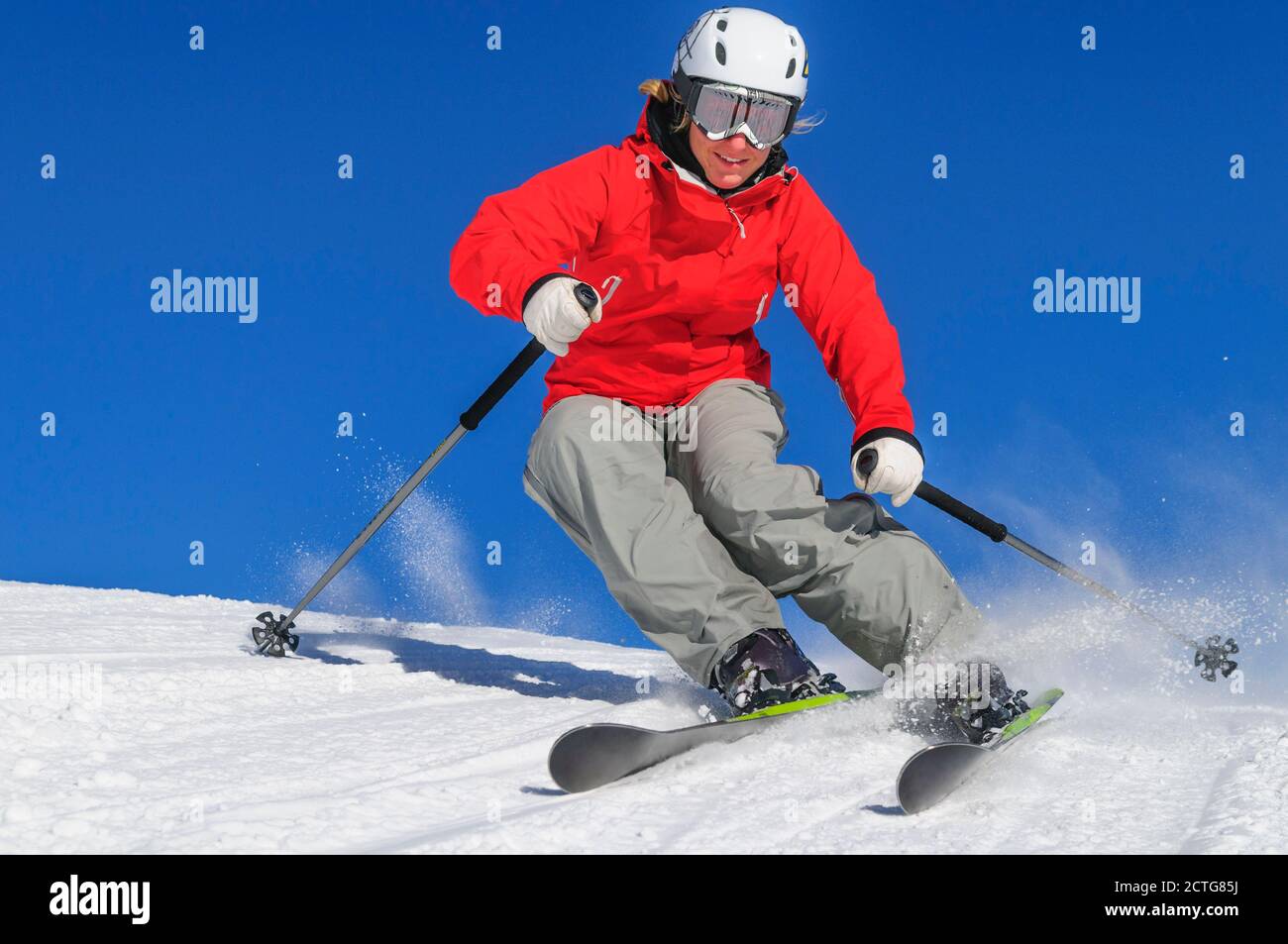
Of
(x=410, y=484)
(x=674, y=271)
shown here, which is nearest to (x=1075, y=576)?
(x=674, y=271)

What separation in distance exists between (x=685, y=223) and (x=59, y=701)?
2.61 meters

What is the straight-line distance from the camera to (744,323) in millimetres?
4133

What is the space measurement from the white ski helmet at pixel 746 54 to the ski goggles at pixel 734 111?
31mm

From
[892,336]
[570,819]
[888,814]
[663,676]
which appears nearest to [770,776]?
[888,814]

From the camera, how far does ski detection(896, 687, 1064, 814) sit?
226cm

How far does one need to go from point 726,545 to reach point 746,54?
1.72m

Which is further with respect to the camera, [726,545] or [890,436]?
[726,545]

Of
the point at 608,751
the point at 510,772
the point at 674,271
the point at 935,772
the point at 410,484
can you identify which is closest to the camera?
→ the point at 935,772

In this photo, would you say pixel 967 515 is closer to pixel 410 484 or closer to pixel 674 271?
pixel 674 271

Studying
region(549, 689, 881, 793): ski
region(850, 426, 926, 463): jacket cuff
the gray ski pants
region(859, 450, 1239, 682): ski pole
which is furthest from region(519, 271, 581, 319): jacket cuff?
region(859, 450, 1239, 682): ski pole

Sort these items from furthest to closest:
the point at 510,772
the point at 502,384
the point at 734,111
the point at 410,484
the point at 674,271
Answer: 1. the point at 410,484
2. the point at 502,384
3. the point at 674,271
4. the point at 734,111
5. the point at 510,772

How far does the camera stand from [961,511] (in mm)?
4188

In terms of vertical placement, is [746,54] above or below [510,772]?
above
